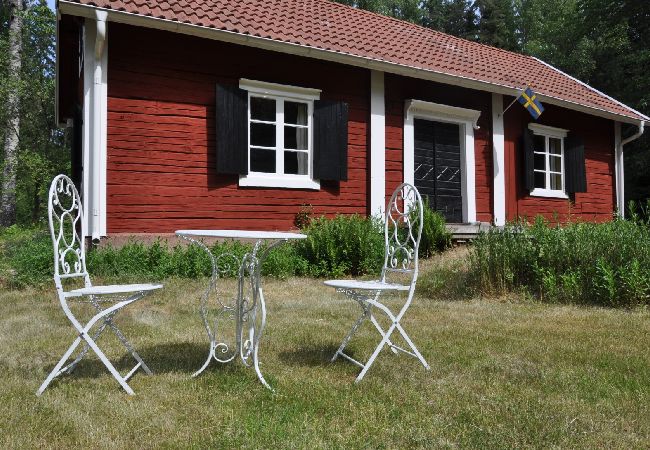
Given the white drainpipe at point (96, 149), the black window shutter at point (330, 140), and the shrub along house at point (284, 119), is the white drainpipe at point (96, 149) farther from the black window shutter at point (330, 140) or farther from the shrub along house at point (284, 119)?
the black window shutter at point (330, 140)

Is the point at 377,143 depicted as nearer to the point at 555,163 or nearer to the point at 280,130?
the point at 280,130

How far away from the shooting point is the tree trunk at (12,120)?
1465 centimetres

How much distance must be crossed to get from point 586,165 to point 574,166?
0.80 m

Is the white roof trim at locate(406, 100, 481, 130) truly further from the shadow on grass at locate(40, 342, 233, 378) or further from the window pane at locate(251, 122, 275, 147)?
the shadow on grass at locate(40, 342, 233, 378)

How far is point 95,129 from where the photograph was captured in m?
6.99

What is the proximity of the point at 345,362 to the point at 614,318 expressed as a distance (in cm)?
265

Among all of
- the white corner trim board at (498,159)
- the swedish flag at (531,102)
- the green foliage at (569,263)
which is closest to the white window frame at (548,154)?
→ the white corner trim board at (498,159)

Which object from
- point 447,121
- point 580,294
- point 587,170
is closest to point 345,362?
point 580,294

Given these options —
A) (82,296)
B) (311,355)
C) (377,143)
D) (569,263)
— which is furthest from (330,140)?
(82,296)

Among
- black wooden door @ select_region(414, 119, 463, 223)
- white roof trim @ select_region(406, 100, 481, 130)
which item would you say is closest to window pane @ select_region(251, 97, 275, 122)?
white roof trim @ select_region(406, 100, 481, 130)

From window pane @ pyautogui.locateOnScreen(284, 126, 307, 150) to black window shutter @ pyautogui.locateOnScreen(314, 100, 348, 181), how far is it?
0.71 feet

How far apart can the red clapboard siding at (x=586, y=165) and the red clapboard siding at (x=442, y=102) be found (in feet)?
1.59

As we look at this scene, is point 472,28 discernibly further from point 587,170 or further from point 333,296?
point 333,296

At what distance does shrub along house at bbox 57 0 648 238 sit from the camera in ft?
23.9
